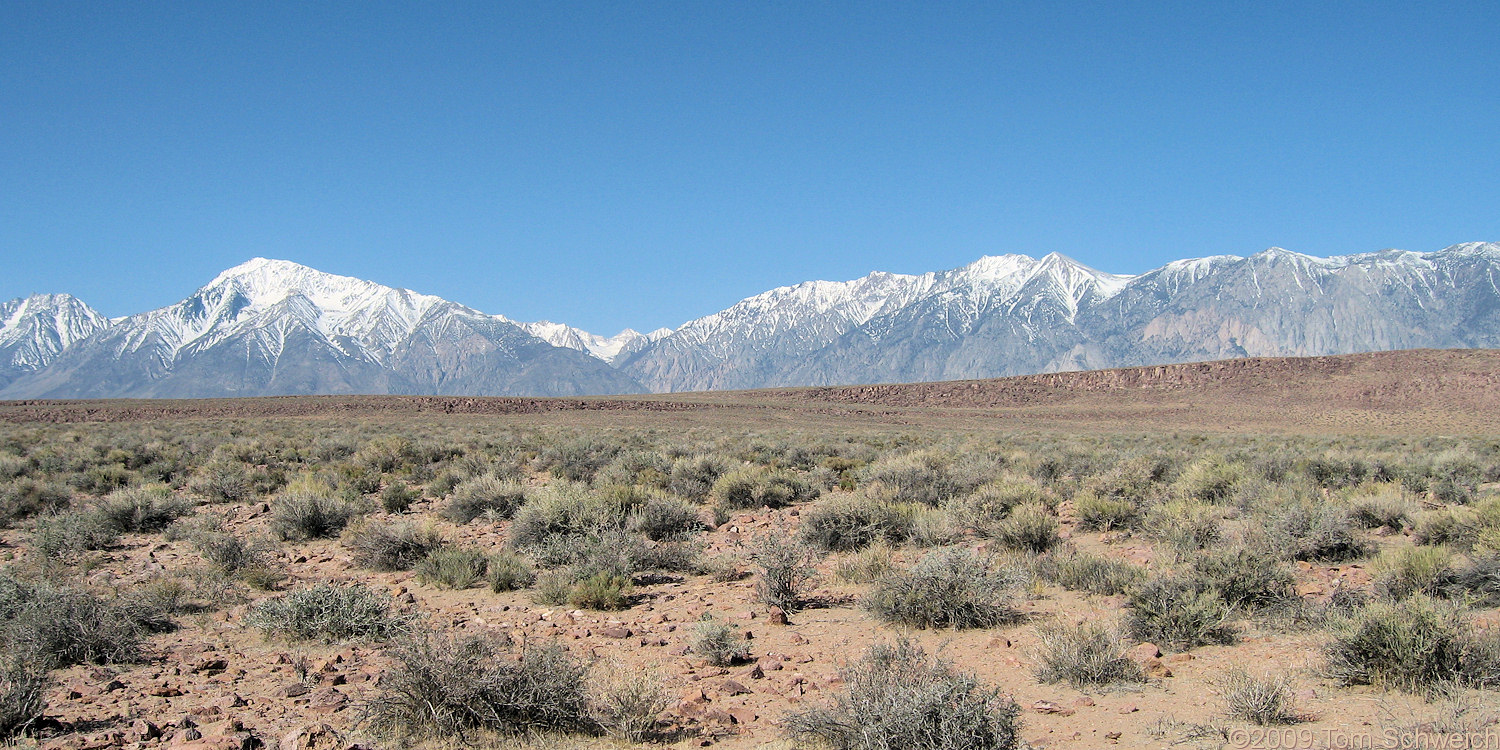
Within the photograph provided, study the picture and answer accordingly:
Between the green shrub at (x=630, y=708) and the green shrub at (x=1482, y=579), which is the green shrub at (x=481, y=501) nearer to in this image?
the green shrub at (x=630, y=708)

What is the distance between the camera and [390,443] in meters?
22.3

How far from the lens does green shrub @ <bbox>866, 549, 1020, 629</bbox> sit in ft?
24.0

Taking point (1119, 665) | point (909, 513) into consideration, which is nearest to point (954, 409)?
point (909, 513)

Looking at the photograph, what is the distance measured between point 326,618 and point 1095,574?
765 cm

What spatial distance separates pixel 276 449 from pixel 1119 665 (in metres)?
24.5

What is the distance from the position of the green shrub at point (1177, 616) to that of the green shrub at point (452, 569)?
6.88 m

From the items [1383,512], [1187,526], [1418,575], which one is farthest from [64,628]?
[1383,512]

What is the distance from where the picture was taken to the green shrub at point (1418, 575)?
7.33m

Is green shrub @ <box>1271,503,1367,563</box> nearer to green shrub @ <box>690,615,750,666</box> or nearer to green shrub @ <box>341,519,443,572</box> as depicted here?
green shrub @ <box>690,615,750,666</box>

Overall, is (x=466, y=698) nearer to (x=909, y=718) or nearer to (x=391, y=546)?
(x=909, y=718)

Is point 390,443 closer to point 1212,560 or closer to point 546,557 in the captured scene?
point 546,557

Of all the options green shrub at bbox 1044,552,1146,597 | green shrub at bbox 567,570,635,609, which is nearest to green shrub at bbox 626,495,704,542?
green shrub at bbox 567,570,635,609

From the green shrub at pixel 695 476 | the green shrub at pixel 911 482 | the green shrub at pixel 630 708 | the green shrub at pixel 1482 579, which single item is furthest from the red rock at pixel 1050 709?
the green shrub at pixel 695 476

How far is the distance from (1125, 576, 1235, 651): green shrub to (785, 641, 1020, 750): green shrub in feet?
8.16
